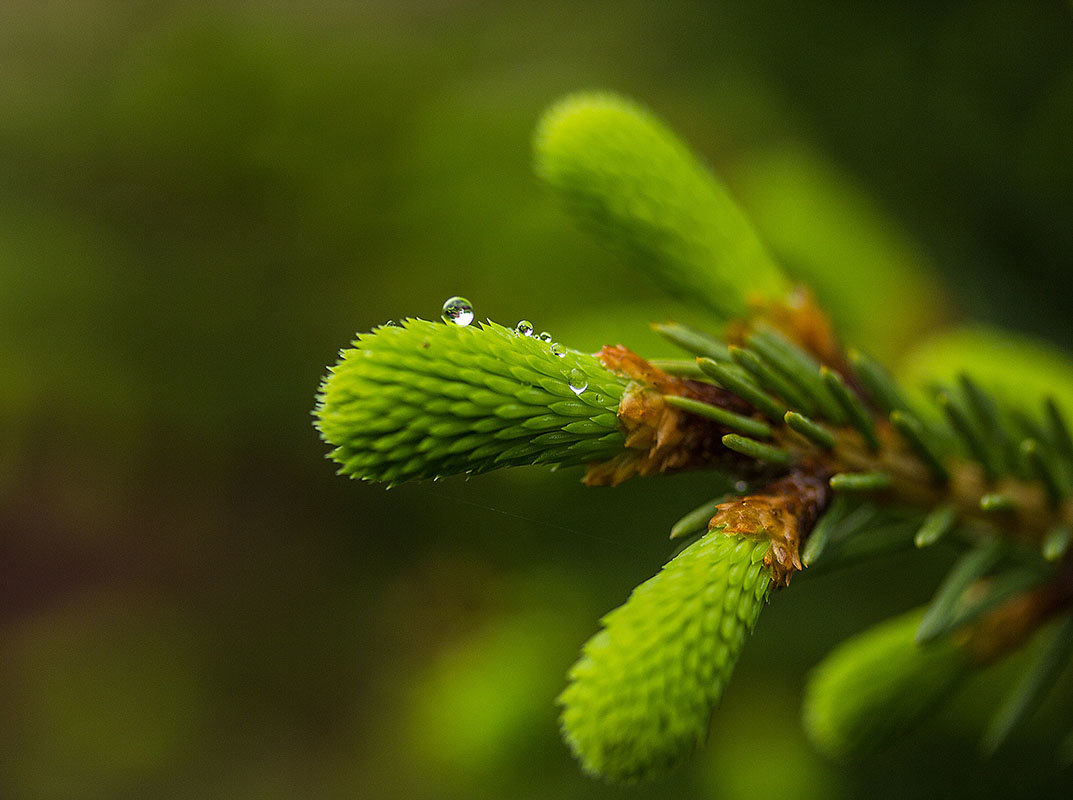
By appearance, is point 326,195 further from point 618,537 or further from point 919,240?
point 919,240

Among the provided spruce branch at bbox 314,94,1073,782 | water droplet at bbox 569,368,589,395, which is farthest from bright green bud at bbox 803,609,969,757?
water droplet at bbox 569,368,589,395

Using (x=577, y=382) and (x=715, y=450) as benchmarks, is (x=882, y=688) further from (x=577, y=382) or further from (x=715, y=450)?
(x=577, y=382)

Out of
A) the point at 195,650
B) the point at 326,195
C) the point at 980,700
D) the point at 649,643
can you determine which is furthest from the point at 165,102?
the point at 980,700

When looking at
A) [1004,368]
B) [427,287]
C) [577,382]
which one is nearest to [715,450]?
[577,382]

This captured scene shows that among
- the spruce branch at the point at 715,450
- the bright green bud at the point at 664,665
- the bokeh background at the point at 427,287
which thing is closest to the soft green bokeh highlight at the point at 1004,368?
the spruce branch at the point at 715,450

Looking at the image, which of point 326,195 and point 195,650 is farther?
point 195,650

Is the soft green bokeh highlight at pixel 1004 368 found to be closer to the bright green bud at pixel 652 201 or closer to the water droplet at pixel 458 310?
the bright green bud at pixel 652 201
